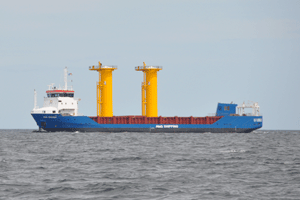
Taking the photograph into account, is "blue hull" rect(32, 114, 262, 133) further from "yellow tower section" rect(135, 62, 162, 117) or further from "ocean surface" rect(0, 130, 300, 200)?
"ocean surface" rect(0, 130, 300, 200)

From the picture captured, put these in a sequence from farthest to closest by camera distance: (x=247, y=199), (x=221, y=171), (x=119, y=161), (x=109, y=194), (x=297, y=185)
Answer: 1. (x=119, y=161)
2. (x=221, y=171)
3. (x=297, y=185)
4. (x=109, y=194)
5. (x=247, y=199)

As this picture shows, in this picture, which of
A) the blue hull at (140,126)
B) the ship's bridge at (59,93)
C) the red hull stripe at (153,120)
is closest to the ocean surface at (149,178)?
the blue hull at (140,126)

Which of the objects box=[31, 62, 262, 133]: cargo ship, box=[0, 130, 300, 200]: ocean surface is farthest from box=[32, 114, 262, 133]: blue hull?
box=[0, 130, 300, 200]: ocean surface

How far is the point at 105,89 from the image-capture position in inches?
2485

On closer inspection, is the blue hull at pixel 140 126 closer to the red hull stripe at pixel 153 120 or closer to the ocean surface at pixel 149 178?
the red hull stripe at pixel 153 120

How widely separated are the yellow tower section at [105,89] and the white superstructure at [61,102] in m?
4.33

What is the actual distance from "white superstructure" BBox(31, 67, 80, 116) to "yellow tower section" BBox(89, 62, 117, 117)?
4.33 m

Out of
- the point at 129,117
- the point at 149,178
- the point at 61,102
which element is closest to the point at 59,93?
the point at 61,102

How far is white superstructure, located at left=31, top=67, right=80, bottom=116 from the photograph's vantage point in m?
61.6

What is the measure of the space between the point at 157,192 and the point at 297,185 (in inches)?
220

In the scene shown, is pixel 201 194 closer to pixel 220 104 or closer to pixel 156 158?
pixel 156 158

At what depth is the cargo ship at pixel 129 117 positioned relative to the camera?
59594 millimetres

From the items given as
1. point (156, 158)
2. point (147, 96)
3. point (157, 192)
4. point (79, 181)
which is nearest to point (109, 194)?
point (157, 192)

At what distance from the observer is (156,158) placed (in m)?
23.9
